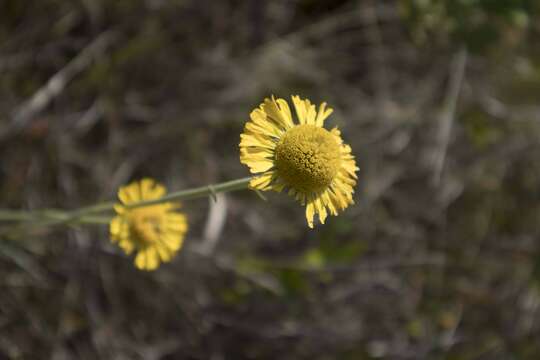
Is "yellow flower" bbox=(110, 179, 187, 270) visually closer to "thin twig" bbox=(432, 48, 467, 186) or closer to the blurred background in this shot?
the blurred background

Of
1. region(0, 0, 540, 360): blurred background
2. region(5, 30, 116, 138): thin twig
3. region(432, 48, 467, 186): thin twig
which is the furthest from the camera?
region(432, 48, 467, 186): thin twig

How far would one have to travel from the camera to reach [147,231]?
6.58 ft

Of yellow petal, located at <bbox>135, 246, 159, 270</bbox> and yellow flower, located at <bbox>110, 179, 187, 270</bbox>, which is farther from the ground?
yellow flower, located at <bbox>110, 179, 187, 270</bbox>

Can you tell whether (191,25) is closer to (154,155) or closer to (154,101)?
(154,101)

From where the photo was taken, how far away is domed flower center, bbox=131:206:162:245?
2.00 meters

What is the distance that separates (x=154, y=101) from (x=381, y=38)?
188 centimetres

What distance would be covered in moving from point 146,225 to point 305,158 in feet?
2.56

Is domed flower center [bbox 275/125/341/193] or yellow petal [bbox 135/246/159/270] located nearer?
domed flower center [bbox 275/125/341/193]

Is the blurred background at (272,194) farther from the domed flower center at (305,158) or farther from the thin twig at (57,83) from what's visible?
the domed flower center at (305,158)

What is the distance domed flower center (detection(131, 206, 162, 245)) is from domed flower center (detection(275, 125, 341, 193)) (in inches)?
27.5

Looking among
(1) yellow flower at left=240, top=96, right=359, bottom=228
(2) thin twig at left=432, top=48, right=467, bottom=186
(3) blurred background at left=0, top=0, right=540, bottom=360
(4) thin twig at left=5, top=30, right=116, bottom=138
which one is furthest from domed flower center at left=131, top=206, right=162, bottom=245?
(2) thin twig at left=432, top=48, right=467, bottom=186

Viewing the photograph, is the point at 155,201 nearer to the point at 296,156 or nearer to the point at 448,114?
the point at 296,156

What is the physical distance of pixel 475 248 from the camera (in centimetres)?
387

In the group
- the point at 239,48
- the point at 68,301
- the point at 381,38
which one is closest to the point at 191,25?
the point at 239,48
